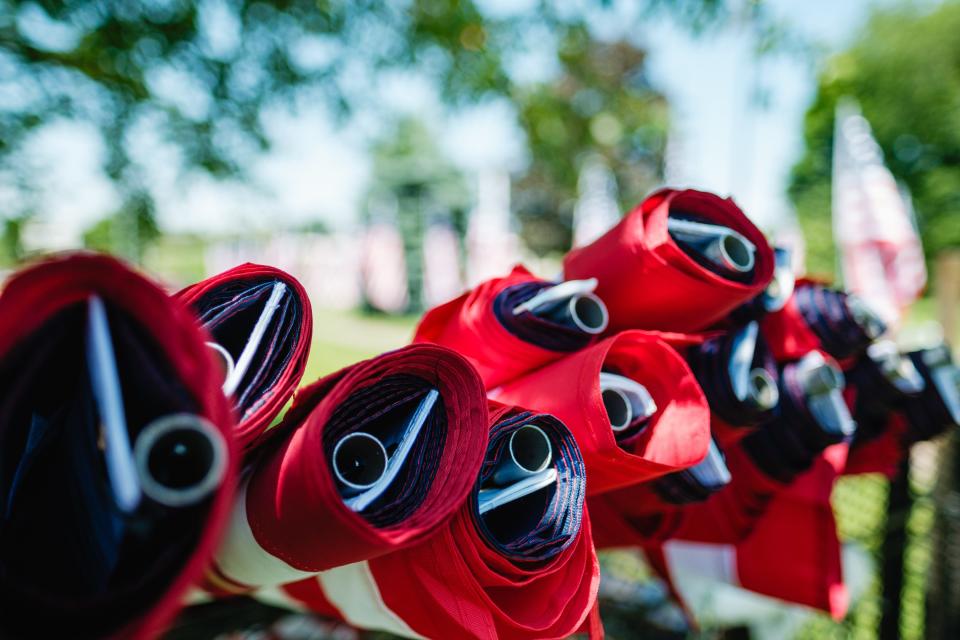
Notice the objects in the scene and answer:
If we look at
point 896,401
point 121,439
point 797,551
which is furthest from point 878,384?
point 121,439

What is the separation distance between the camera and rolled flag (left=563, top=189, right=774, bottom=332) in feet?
2.76

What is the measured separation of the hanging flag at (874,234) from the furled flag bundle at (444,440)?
200 cm

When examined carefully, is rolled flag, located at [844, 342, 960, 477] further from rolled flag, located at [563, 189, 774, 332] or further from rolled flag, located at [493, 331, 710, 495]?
rolled flag, located at [493, 331, 710, 495]

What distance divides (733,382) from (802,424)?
0.76ft

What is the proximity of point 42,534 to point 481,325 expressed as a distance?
→ 0.52 m

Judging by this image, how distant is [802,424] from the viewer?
1.01 m

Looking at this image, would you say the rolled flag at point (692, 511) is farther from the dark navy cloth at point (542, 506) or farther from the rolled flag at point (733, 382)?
the dark navy cloth at point (542, 506)

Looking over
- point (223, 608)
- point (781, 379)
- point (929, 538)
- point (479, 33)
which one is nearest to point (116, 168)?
point (479, 33)

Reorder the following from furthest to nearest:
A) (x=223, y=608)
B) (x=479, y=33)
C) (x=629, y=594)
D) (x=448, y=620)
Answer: (x=479, y=33) < (x=629, y=594) < (x=223, y=608) < (x=448, y=620)

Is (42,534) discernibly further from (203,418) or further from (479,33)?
(479,33)

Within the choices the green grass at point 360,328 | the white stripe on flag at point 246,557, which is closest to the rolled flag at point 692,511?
the white stripe on flag at point 246,557

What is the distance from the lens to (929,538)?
6.70 ft

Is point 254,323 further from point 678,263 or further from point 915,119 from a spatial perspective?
point 915,119

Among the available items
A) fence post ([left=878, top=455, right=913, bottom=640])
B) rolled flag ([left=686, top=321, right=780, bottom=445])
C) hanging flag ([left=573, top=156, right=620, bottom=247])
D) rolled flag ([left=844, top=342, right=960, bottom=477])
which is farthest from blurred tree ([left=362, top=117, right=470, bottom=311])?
rolled flag ([left=686, top=321, right=780, bottom=445])
